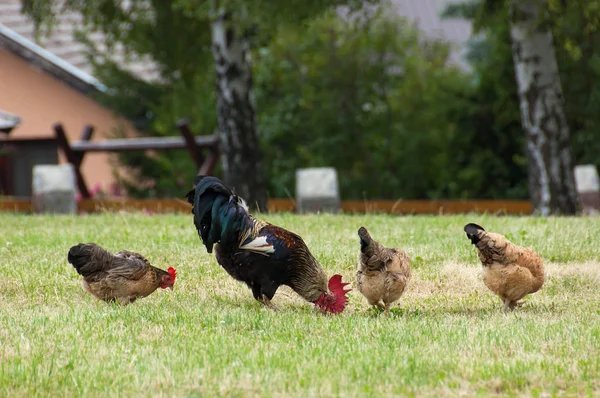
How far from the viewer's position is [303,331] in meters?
7.13

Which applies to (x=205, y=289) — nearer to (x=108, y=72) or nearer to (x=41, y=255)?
(x=41, y=255)

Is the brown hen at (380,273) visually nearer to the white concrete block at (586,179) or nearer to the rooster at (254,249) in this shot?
the rooster at (254,249)

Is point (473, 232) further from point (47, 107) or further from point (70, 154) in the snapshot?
point (47, 107)

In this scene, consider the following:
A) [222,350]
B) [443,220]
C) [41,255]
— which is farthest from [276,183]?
[222,350]

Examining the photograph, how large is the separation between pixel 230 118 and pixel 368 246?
884cm

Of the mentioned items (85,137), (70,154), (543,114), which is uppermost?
(543,114)

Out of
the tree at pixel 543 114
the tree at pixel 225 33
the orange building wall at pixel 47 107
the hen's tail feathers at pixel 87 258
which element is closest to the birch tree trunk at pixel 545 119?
the tree at pixel 543 114

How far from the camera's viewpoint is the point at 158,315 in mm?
7637

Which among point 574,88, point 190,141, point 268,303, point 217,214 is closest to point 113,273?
point 217,214

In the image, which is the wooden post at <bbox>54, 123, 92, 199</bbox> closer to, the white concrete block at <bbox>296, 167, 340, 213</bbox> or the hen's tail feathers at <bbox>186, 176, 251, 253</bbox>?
the white concrete block at <bbox>296, 167, 340, 213</bbox>

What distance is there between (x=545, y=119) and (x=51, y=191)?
8.27m

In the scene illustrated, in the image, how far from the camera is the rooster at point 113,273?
7762 millimetres

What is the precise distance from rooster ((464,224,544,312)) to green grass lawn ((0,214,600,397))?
26 cm

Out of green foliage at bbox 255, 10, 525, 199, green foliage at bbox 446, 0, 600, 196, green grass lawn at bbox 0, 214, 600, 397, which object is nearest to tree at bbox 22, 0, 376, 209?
green foliage at bbox 255, 10, 525, 199
